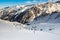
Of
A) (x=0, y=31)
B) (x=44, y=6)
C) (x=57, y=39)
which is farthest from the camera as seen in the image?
(x=44, y=6)

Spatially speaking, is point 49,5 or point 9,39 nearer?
point 9,39

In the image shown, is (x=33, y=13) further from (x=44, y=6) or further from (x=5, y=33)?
(x=5, y=33)

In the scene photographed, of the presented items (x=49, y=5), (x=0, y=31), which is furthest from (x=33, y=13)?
(x=0, y=31)

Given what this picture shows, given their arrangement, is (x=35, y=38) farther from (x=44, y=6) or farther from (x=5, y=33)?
(x=44, y=6)

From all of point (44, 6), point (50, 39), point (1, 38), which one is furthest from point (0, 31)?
point (44, 6)

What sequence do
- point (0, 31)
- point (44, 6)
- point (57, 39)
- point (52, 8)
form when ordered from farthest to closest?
point (44, 6)
point (52, 8)
point (0, 31)
point (57, 39)

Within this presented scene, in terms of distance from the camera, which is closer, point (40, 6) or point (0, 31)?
point (0, 31)

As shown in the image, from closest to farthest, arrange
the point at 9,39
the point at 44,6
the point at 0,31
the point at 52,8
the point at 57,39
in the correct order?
the point at 9,39 < the point at 57,39 < the point at 0,31 < the point at 52,8 < the point at 44,6

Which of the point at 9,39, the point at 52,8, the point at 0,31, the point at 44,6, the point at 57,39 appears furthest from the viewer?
the point at 44,6
